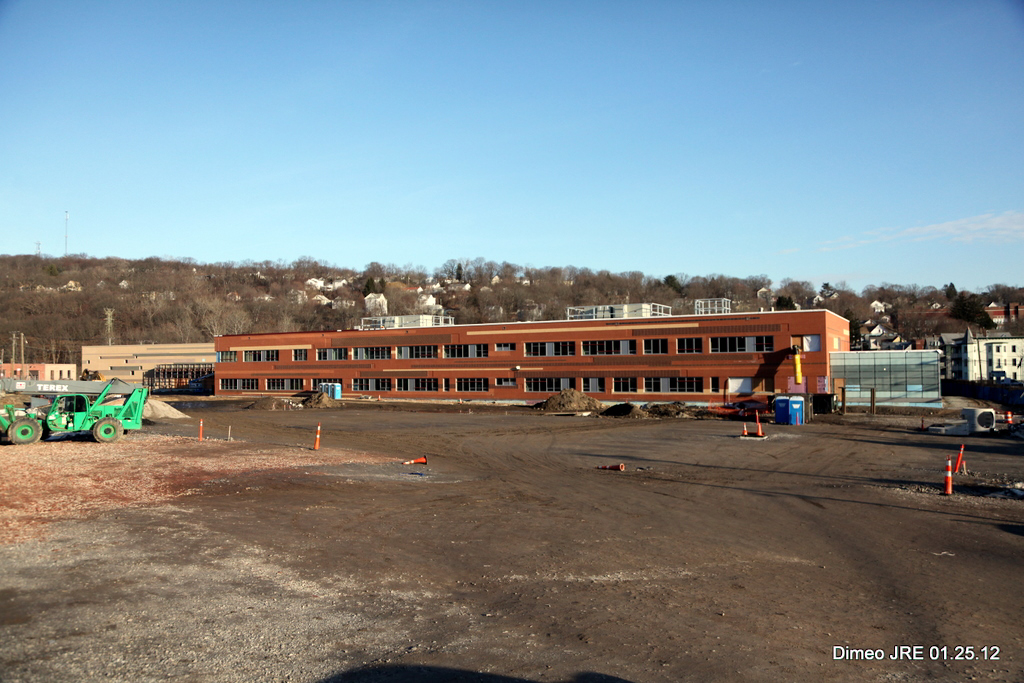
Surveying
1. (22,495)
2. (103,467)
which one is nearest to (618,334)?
(103,467)

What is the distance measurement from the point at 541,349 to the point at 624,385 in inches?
353

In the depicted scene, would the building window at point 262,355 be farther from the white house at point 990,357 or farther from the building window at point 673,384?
the white house at point 990,357

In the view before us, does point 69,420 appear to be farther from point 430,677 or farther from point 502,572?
point 430,677

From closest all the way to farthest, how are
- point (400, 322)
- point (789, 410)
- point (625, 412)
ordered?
point (789, 410) < point (625, 412) < point (400, 322)

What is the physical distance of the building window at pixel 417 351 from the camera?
74.4 m

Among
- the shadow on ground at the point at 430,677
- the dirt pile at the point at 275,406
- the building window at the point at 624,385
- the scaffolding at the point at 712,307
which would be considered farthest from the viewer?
the scaffolding at the point at 712,307

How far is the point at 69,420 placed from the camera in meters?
29.1

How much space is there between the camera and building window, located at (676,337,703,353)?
61.8 meters

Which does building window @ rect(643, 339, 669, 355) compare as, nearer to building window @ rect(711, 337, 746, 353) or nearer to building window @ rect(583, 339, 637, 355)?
building window @ rect(583, 339, 637, 355)

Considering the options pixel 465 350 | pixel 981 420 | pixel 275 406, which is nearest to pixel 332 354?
pixel 275 406

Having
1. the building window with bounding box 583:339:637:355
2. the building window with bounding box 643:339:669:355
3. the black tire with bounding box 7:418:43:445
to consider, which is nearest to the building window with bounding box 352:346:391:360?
the building window with bounding box 583:339:637:355

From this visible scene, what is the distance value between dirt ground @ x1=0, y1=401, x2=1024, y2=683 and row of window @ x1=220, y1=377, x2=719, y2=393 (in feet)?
127

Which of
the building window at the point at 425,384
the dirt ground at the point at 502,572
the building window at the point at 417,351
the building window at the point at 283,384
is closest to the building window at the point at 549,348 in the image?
the building window at the point at 417,351

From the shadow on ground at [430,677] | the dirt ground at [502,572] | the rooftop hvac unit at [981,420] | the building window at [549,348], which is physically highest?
the building window at [549,348]
